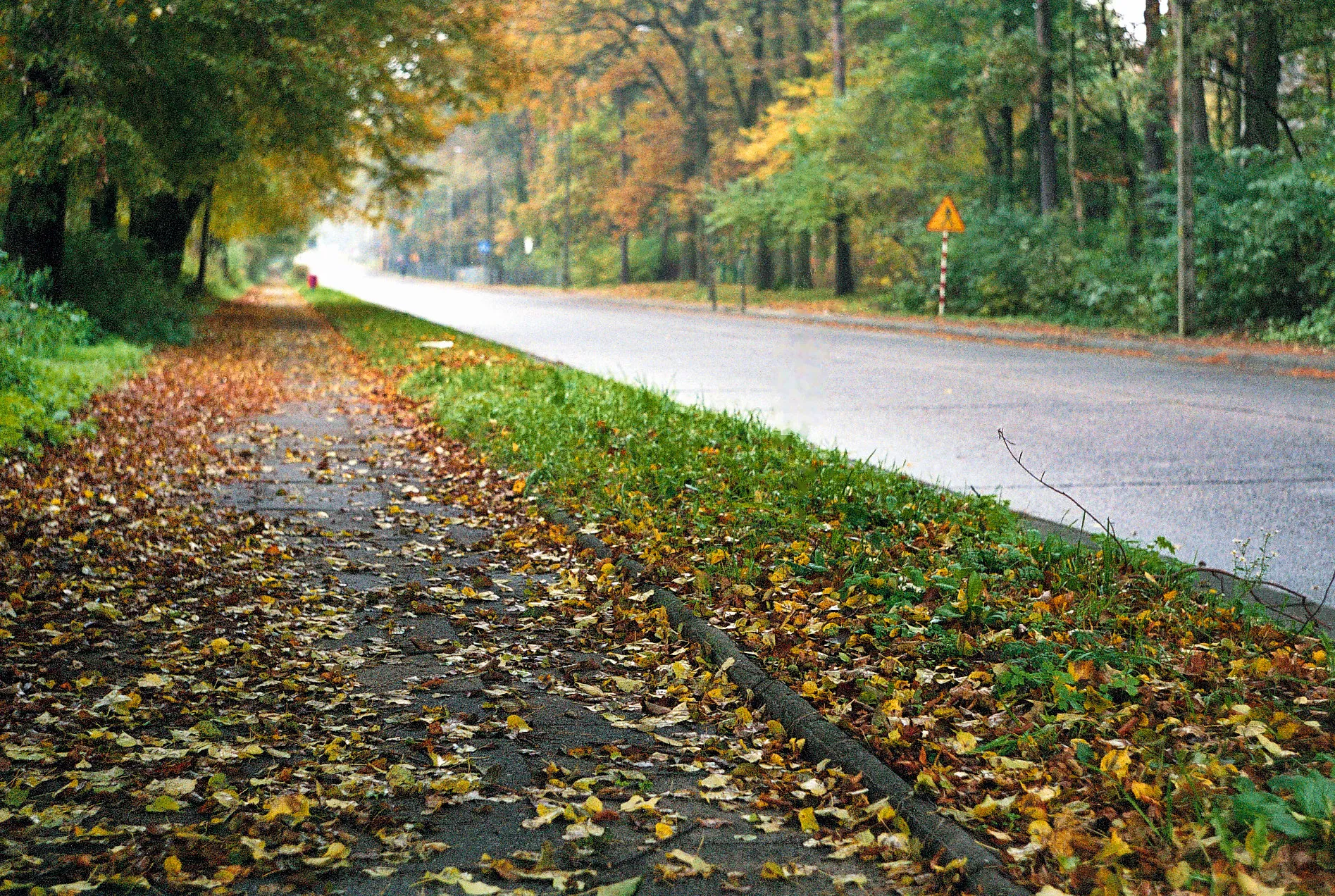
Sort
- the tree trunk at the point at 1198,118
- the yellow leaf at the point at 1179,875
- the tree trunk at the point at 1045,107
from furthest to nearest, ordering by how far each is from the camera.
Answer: the tree trunk at the point at 1045,107 < the tree trunk at the point at 1198,118 < the yellow leaf at the point at 1179,875

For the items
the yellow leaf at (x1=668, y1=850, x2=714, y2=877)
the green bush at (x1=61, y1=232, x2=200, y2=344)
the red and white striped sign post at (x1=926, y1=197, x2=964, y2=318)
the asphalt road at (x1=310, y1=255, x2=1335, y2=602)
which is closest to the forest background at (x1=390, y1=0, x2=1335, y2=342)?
the red and white striped sign post at (x1=926, y1=197, x2=964, y2=318)

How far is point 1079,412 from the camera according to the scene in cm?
1205

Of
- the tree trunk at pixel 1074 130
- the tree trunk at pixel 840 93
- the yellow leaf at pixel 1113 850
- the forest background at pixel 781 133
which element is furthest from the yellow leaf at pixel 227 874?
the tree trunk at pixel 840 93

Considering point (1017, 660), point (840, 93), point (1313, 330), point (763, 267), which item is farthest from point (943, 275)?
point (1017, 660)

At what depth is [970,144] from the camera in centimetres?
3756

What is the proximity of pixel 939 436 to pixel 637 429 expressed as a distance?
2542mm

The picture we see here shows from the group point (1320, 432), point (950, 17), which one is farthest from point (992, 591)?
point (950, 17)

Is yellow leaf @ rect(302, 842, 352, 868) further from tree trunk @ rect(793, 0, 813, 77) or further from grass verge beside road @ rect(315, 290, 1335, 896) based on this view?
tree trunk @ rect(793, 0, 813, 77)

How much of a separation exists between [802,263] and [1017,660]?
44.7 metres

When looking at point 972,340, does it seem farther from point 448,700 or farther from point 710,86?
point 710,86

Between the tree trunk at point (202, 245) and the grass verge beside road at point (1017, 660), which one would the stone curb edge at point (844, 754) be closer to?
the grass verge beside road at point (1017, 660)

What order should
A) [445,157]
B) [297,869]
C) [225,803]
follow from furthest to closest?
[445,157]
[225,803]
[297,869]

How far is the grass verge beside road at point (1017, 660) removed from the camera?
11.0 feet

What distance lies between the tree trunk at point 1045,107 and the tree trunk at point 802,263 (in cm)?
1407
